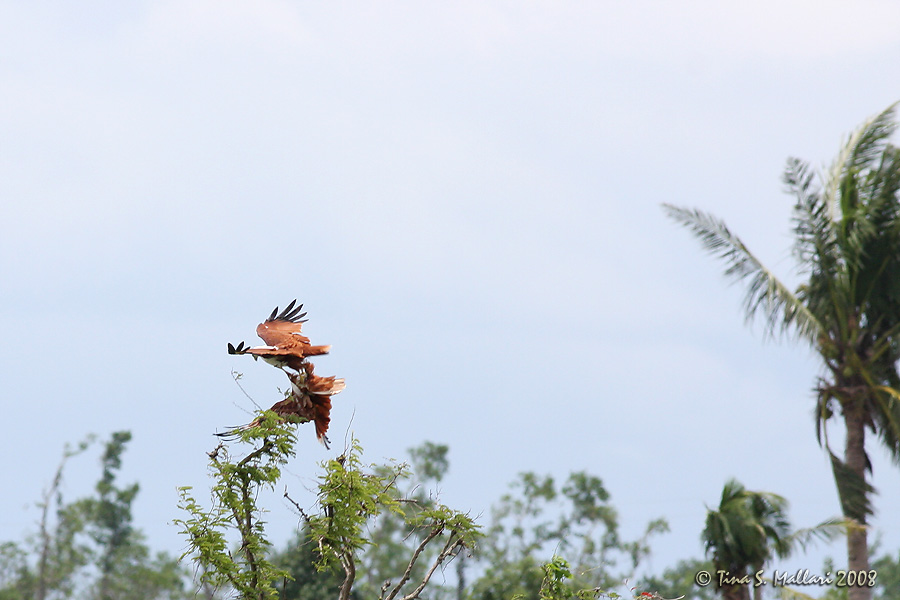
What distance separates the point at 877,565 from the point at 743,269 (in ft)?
117

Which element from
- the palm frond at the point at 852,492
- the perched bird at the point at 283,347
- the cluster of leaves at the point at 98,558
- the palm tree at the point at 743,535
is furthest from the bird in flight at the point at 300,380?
the cluster of leaves at the point at 98,558

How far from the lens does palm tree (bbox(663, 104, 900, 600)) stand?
1403cm

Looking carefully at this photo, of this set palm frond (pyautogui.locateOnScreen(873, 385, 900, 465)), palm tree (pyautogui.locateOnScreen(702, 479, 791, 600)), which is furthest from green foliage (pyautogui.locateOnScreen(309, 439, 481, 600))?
palm frond (pyautogui.locateOnScreen(873, 385, 900, 465))

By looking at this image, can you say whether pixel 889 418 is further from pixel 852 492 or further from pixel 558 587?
pixel 558 587

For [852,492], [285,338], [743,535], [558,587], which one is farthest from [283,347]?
[852,492]

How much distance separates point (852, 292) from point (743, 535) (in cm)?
369

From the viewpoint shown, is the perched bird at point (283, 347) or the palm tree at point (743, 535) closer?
the perched bird at point (283, 347)

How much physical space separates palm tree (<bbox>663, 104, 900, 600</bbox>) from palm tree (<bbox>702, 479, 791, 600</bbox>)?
1.08m

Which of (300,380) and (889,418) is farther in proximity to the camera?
(889,418)

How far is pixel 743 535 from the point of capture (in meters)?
12.8

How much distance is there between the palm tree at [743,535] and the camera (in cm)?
1272

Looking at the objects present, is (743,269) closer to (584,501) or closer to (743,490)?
(743,490)

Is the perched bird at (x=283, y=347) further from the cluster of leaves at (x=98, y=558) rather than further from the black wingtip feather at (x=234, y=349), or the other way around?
the cluster of leaves at (x=98, y=558)

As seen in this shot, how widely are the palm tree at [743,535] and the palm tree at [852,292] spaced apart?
108 centimetres
